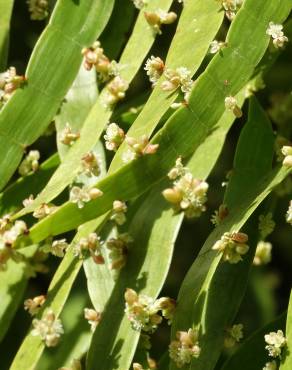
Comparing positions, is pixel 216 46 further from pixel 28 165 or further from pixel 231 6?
pixel 28 165

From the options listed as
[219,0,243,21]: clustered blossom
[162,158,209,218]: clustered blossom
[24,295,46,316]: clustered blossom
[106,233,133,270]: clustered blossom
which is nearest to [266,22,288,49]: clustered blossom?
[219,0,243,21]: clustered blossom

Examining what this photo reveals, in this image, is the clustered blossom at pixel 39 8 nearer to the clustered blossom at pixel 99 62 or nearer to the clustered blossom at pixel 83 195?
the clustered blossom at pixel 99 62

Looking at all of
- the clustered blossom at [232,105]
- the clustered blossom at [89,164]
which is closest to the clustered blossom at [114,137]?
the clustered blossom at [89,164]

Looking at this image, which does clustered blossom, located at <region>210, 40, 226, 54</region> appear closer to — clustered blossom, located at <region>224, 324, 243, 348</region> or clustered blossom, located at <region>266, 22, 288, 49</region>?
clustered blossom, located at <region>266, 22, 288, 49</region>

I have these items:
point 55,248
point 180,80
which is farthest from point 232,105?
point 55,248

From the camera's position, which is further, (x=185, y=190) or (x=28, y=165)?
(x=28, y=165)
